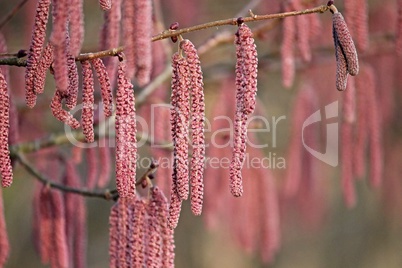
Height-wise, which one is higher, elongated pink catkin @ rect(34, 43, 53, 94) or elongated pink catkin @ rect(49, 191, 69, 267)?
elongated pink catkin @ rect(34, 43, 53, 94)

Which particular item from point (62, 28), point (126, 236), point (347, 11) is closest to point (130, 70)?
point (62, 28)

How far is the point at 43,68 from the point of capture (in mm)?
1568

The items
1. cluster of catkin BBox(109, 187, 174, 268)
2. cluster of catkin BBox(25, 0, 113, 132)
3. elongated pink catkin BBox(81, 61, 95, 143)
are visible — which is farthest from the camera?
cluster of catkin BBox(109, 187, 174, 268)

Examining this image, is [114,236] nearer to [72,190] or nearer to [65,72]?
[72,190]

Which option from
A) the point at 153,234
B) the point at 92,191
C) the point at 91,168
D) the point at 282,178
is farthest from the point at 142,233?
the point at 282,178

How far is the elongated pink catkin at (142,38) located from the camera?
4.49ft

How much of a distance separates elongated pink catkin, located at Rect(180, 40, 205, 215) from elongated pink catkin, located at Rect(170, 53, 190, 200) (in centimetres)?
1

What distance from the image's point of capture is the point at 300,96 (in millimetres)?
3025

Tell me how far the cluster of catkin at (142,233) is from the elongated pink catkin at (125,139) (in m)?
0.17

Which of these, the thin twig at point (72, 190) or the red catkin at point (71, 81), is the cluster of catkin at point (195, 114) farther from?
the thin twig at point (72, 190)

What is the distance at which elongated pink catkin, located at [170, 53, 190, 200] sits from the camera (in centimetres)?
153

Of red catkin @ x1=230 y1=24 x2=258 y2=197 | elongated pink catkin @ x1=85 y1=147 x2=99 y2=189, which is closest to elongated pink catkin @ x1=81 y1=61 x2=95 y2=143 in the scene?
red catkin @ x1=230 y1=24 x2=258 y2=197

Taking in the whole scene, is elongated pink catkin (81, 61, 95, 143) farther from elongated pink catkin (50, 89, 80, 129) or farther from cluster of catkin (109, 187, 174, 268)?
cluster of catkin (109, 187, 174, 268)

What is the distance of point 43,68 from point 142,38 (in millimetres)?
292
